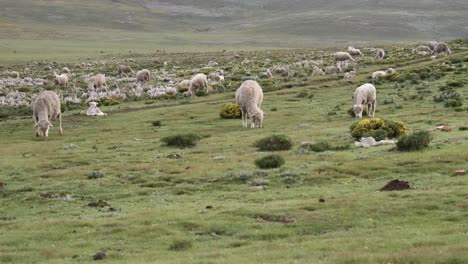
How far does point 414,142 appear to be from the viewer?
2348cm

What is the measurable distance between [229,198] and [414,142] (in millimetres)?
8193

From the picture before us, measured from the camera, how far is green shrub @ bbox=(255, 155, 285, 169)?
22922 millimetres

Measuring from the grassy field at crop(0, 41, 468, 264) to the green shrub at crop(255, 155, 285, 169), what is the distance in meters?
0.32

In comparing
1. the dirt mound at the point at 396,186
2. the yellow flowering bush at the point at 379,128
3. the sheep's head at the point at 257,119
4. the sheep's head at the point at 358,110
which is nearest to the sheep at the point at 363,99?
the sheep's head at the point at 358,110

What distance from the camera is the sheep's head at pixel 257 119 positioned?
3447 centimetres

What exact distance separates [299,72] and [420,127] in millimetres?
36885

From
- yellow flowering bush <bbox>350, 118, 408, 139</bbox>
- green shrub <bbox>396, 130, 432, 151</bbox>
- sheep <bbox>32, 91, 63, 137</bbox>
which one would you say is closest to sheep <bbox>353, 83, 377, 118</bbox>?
yellow flowering bush <bbox>350, 118, 408, 139</bbox>

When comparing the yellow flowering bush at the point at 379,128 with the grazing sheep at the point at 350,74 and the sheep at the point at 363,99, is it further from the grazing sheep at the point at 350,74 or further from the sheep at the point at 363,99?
the grazing sheep at the point at 350,74

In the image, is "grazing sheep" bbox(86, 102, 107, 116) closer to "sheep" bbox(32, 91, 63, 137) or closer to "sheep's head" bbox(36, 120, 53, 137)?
"sheep" bbox(32, 91, 63, 137)

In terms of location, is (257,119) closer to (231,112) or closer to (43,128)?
(231,112)

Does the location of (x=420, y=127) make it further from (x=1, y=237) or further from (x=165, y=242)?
(x=1, y=237)

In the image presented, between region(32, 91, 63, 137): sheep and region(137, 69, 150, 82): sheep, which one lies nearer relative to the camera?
region(32, 91, 63, 137): sheep

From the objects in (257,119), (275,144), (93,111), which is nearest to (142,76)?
(93,111)

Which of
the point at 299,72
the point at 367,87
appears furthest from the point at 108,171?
the point at 299,72
